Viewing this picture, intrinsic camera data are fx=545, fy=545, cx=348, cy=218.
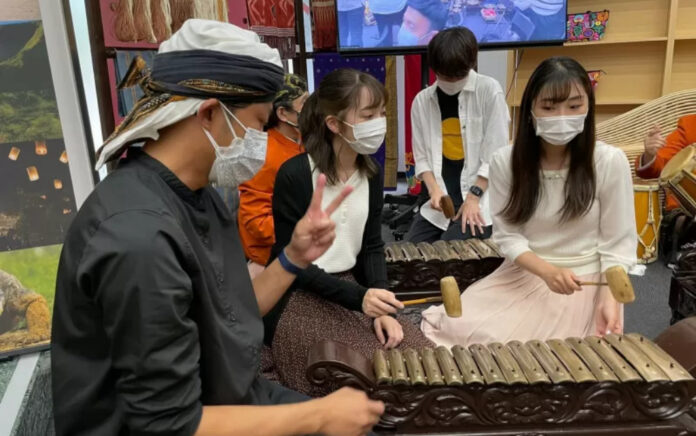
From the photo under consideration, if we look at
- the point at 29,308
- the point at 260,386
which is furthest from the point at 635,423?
the point at 29,308

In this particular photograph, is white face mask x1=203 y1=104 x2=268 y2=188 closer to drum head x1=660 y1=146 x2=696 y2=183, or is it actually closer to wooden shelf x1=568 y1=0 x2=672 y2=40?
drum head x1=660 y1=146 x2=696 y2=183

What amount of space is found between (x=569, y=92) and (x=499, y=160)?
33 centimetres

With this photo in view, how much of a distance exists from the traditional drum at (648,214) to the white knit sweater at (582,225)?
1.65m

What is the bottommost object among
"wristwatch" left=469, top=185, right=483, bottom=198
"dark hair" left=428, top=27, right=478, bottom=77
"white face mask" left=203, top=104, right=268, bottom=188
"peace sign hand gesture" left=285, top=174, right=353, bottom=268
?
"wristwatch" left=469, top=185, right=483, bottom=198

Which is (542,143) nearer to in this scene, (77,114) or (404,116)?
(77,114)

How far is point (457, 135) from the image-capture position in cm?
271

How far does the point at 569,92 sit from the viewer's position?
1.66m

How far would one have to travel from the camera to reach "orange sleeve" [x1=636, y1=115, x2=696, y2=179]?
9.50 feet

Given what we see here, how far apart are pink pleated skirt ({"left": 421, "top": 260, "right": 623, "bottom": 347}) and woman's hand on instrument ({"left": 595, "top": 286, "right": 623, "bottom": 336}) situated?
37 mm

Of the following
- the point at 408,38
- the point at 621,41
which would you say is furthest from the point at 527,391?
the point at 621,41

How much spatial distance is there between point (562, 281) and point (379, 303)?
1.87 feet

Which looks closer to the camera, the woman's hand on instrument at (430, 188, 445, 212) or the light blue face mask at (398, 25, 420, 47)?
the woman's hand on instrument at (430, 188, 445, 212)

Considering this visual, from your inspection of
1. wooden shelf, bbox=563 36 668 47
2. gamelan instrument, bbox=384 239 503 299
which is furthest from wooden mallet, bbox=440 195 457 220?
wooden shelf, bbox=563 36 668 47

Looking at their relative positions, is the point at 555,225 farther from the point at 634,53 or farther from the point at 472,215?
the point at 634,53
